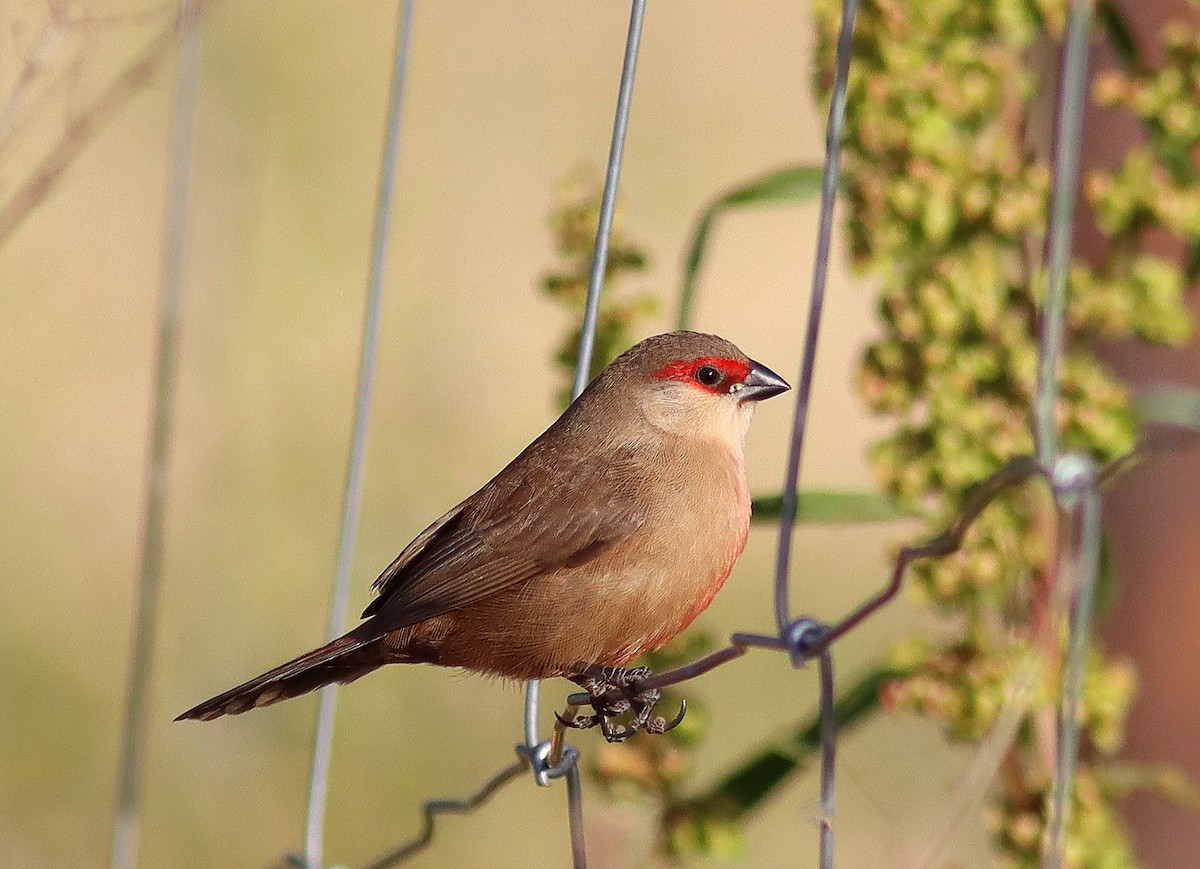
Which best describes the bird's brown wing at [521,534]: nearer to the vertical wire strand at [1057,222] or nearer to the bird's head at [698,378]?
the bird's head at [698,378]

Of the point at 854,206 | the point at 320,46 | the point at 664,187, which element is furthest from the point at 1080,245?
the point at 320,46

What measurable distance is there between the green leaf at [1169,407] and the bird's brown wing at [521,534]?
3.65 ft

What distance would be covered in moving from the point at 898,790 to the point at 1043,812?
7.37 ft

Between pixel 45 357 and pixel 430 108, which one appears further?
pixel 430 108

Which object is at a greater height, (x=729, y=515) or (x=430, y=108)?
(x=430, y=108)

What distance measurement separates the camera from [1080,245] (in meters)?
3.91

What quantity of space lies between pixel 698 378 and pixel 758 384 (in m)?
0.11

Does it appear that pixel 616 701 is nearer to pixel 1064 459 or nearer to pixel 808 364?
pixel 808 364

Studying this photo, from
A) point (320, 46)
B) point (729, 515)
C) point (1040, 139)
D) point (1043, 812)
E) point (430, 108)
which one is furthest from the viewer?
point (430, 108)

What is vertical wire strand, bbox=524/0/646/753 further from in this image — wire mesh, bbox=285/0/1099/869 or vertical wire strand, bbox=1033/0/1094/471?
vertical wire strand, bbox=1033/0/1094/471

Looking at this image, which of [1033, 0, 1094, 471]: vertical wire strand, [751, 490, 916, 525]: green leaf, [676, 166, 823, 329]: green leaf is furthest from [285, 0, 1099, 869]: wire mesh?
[676, 166, 823, 329]: green leaf

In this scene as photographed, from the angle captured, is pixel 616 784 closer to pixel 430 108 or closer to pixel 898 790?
pixel 898 790

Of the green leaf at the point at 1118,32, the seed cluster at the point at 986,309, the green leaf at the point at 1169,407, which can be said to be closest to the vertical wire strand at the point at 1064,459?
the seed cluster at the point at 986,309

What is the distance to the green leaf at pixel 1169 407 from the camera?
321 cm
